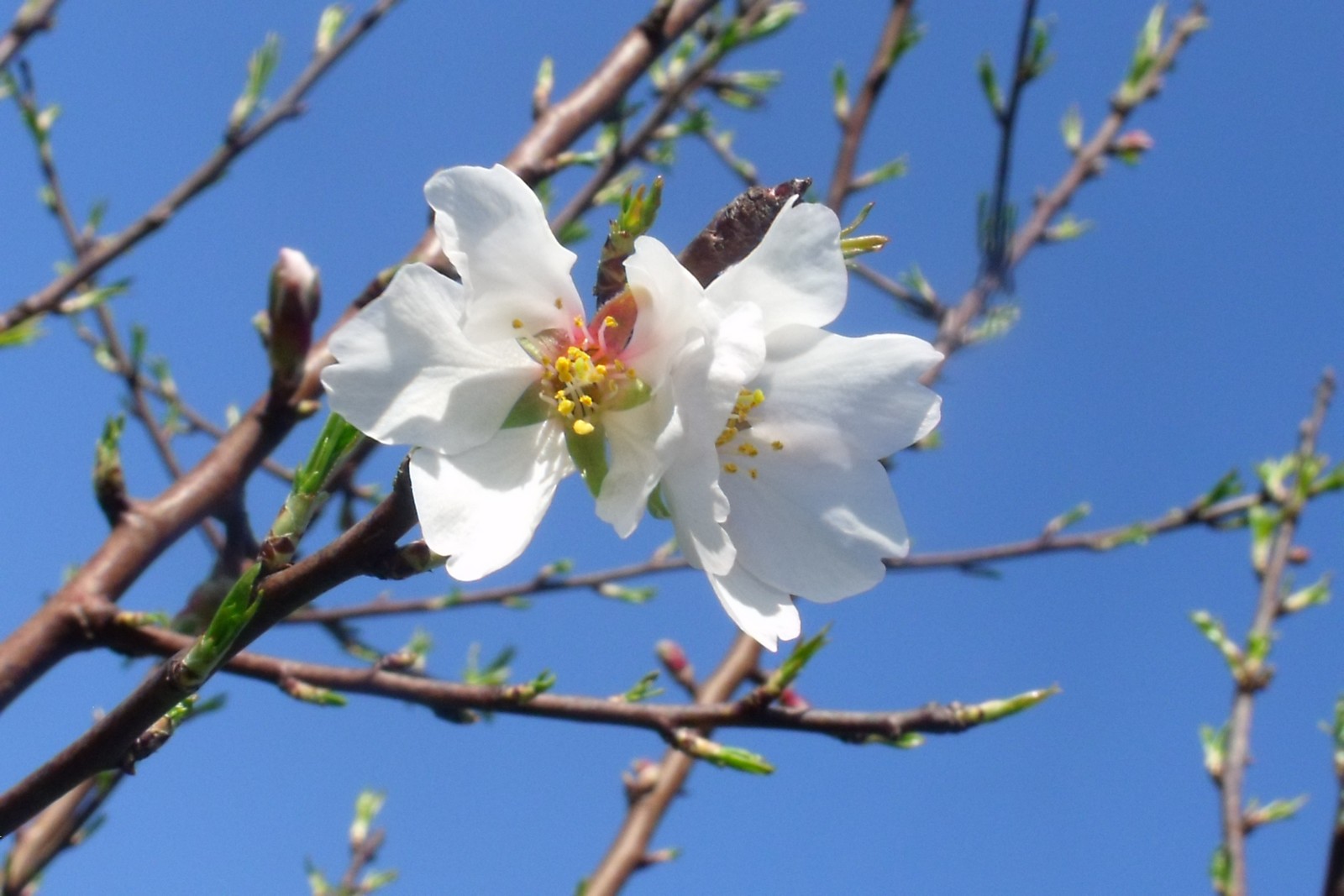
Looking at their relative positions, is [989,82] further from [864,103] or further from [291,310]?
[291,310]

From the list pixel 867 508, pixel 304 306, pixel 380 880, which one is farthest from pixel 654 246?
pixel 380 880

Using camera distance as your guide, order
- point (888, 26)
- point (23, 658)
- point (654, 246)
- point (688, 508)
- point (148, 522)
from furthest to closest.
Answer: point (888, 26), point (148, 522), point (23, 658), point (688, 508), point (654, 246)

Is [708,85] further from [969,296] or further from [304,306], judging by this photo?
[304,306]

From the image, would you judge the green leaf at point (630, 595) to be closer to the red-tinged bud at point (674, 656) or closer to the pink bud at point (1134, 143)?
the red-tinged bud at point (674, 656)

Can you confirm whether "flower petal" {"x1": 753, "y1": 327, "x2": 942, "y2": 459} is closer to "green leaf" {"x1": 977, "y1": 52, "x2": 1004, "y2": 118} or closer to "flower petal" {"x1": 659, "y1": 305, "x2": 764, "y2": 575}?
"flower petal" {"x1": 659, "y1": 305, "x2": 764, "y2": 575}

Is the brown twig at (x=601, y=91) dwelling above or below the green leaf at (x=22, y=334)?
above

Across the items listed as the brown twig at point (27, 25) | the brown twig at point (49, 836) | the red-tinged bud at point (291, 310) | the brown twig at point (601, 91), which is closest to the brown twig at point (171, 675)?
the red-tinged bud at point (291, 310)
